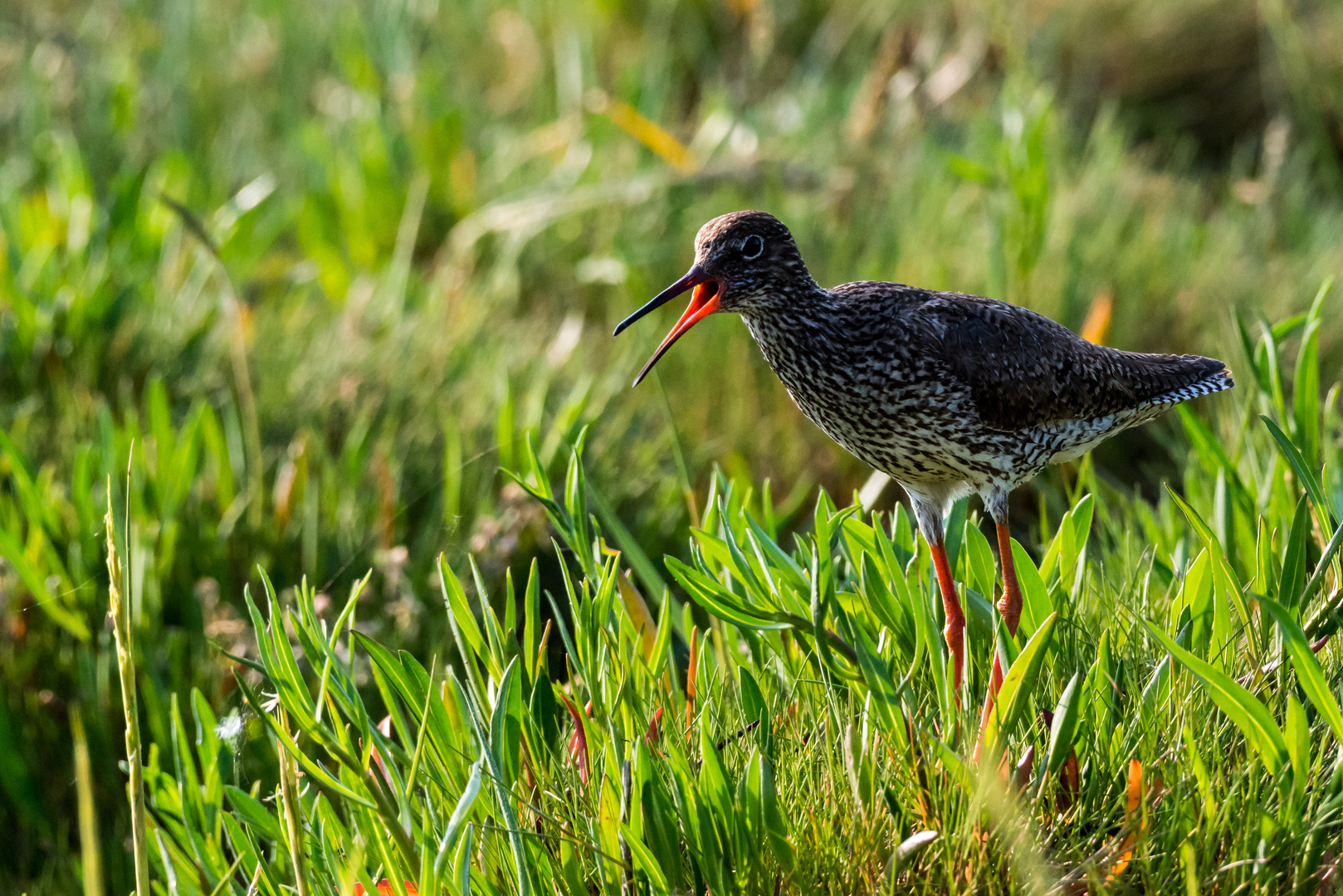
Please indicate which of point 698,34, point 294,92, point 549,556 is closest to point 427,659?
point 549,556

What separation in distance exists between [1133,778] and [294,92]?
5828 millimetres

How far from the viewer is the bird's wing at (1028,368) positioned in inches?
93.7

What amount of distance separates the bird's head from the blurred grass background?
0.26 metres

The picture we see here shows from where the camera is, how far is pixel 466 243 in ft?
15.0

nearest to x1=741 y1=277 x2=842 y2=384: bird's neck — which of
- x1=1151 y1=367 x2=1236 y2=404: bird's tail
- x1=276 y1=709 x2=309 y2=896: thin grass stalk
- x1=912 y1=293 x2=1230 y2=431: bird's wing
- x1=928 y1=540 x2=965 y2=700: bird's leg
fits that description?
x1=912 y1=293 x2=1230 y2=431: bird's wing

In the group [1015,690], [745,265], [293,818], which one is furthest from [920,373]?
[293,818]

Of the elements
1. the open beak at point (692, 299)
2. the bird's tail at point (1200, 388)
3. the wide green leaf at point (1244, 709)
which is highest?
the open beak at point (692, 299)

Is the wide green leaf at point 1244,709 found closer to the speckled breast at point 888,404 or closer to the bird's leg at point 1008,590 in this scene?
the bird's leg at point 1008,590

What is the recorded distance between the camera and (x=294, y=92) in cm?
639

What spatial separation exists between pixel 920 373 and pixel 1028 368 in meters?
0.28

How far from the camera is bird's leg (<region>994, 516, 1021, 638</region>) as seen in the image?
223cm

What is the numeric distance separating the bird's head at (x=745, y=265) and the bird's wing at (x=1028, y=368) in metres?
0.28

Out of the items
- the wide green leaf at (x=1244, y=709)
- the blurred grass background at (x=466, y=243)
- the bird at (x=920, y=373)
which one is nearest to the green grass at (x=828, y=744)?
the wide green leaf at (x=1244, y=709)

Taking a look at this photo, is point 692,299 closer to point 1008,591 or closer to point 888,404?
point 888,404
